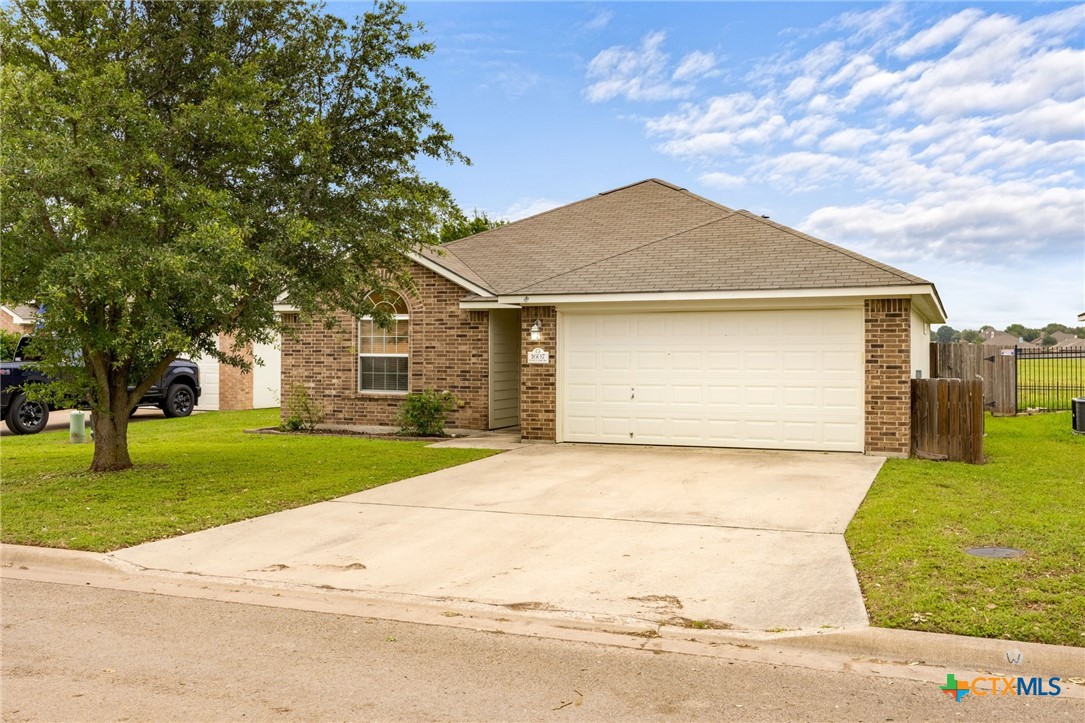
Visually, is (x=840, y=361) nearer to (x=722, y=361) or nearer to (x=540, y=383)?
(x=722, y=361)

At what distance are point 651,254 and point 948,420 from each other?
Result: 5.65 m

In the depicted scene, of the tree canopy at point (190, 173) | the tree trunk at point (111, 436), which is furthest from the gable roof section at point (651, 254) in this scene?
the tree trunk at point (111, 436)

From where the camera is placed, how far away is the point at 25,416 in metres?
17.5

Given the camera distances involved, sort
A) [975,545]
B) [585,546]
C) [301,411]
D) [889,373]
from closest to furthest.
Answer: [975,545]
[585,546]
[889,373]
[301,411]

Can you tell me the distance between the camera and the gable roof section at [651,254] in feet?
43.6

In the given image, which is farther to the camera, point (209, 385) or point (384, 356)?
point (209, 385)

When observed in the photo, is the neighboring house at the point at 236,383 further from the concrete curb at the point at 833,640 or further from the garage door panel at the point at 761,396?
the concrete curb at the point at 833,640

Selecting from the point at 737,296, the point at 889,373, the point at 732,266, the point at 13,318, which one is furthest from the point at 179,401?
the point at 889,373

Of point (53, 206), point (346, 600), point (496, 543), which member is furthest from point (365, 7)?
point (346, 600)

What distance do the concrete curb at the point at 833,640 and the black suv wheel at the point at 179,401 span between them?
53.3 feet

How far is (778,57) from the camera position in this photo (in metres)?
15.4

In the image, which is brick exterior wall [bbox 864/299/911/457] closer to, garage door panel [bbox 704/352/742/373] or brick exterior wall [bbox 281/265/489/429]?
garage door panel [bbox 704/352/742/373]

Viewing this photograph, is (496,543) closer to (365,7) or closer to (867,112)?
(365,7)

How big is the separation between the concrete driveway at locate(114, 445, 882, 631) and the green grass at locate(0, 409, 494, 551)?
584 millimetres
